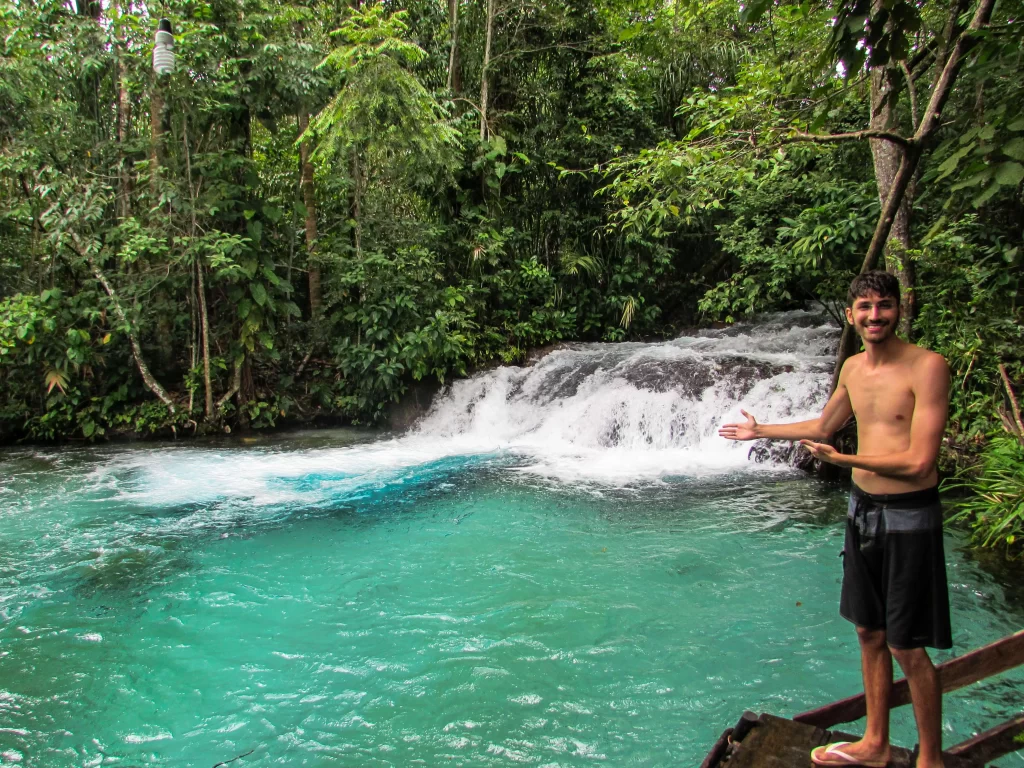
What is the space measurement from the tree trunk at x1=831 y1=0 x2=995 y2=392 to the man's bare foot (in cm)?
130

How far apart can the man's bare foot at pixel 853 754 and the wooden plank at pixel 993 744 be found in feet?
0.71

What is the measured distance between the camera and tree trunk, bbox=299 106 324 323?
1139cm

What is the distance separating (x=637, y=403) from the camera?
905 centimetres

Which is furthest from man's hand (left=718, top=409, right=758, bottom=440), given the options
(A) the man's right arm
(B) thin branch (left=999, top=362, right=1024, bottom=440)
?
(B) thin branch (left=999, top=362, right=1024, bottom=440)

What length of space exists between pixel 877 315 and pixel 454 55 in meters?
→ 12.0

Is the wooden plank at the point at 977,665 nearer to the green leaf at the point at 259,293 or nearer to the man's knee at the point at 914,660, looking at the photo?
the man's knee at the point at 914,660

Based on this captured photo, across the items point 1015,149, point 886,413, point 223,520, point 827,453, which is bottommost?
point 223,520

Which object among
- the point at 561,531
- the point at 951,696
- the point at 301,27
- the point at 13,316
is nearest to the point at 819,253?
the point at 561,531

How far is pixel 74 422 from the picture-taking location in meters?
10.1

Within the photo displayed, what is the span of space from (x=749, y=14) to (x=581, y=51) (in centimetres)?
1106

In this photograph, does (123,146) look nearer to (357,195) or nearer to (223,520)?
(357,195)

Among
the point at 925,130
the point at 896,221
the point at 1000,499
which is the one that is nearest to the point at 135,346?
the point at 896,221

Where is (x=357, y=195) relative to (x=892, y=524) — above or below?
above

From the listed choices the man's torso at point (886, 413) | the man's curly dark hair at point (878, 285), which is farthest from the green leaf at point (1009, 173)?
the man's torso at point (886, 413)
